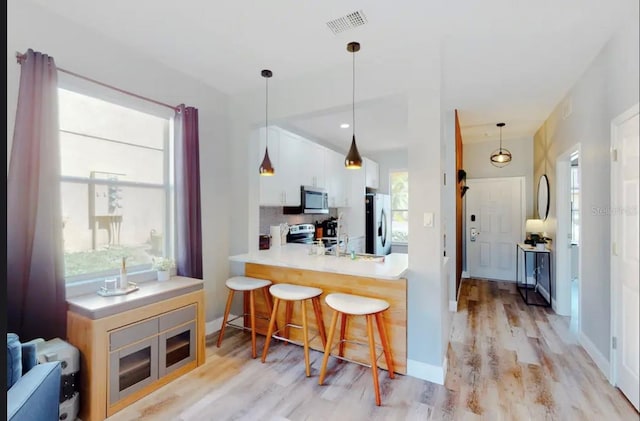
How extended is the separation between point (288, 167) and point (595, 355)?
3.56 metres

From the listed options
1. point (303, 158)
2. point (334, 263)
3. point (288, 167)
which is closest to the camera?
point (334, 263)

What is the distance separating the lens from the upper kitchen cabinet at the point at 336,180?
5.05 m

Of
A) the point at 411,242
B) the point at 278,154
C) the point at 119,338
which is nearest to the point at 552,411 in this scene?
the point at 411,242

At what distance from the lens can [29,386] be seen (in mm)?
1289

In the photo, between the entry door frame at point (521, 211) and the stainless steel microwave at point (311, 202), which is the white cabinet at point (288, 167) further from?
the entry door frame at point (521, 211)

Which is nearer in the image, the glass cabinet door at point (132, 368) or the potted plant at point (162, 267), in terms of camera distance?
the glass cabinet door at point (132, 368)

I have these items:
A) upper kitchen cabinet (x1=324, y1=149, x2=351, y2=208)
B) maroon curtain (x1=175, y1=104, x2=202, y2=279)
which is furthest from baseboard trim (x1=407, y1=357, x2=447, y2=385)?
upper kitchen cabinet (x1=324, y1=149, x2=351, y2=208)

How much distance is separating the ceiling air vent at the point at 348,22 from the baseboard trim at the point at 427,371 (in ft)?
8.26

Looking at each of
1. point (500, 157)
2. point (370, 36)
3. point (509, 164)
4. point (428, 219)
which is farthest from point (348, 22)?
point (509, 164)

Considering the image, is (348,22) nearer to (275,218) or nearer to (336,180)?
(275,218)

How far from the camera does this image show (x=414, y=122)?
2.38 m

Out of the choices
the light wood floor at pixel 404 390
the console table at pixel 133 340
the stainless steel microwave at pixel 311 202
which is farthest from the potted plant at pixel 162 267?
the stainless steel microwave at pixel 311 202

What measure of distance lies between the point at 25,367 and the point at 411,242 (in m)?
2.38

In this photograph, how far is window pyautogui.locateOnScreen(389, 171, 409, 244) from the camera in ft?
21.3
